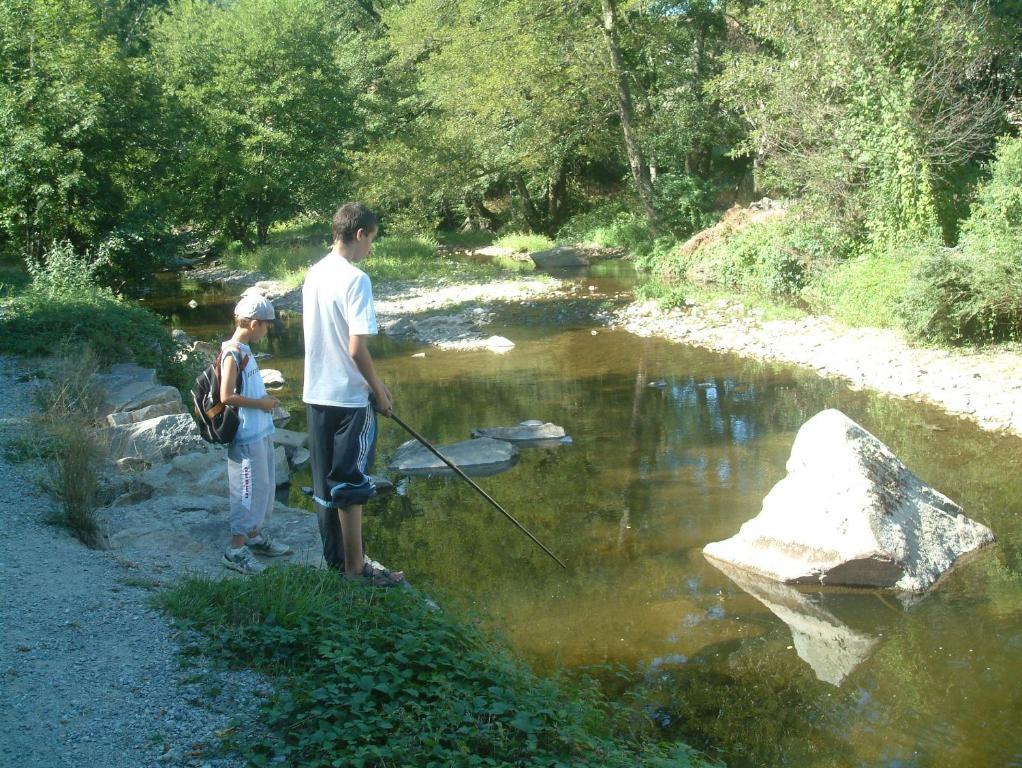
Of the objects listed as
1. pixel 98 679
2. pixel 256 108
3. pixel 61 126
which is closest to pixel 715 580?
pixel 98 679

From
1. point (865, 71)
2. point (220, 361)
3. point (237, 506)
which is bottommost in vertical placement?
point (237, 506)

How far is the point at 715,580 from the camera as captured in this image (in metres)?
6.54

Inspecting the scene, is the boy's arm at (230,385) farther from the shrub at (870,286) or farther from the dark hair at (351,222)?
the shrub at (870,286)

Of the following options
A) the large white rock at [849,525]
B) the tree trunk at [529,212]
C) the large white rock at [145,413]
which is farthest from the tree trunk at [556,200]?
the large white rock at [849,525]

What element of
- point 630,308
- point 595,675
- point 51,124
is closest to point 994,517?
point 595,675

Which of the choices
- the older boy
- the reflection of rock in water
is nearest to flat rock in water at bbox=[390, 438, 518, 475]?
the reflection of rock in water

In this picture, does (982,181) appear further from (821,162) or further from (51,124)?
(51,124)

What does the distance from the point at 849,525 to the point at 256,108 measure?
88.2 ft

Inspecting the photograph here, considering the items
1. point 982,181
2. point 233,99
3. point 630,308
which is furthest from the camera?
point 233,99

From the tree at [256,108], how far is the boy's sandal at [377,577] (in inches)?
963

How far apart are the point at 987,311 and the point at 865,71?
5575mm

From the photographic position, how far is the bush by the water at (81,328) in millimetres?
11828

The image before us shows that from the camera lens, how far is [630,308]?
1848 cm

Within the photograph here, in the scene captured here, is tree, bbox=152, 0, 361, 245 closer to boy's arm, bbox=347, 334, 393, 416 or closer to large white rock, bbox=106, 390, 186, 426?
large white rock, bbox=106, 390, 186, 426
